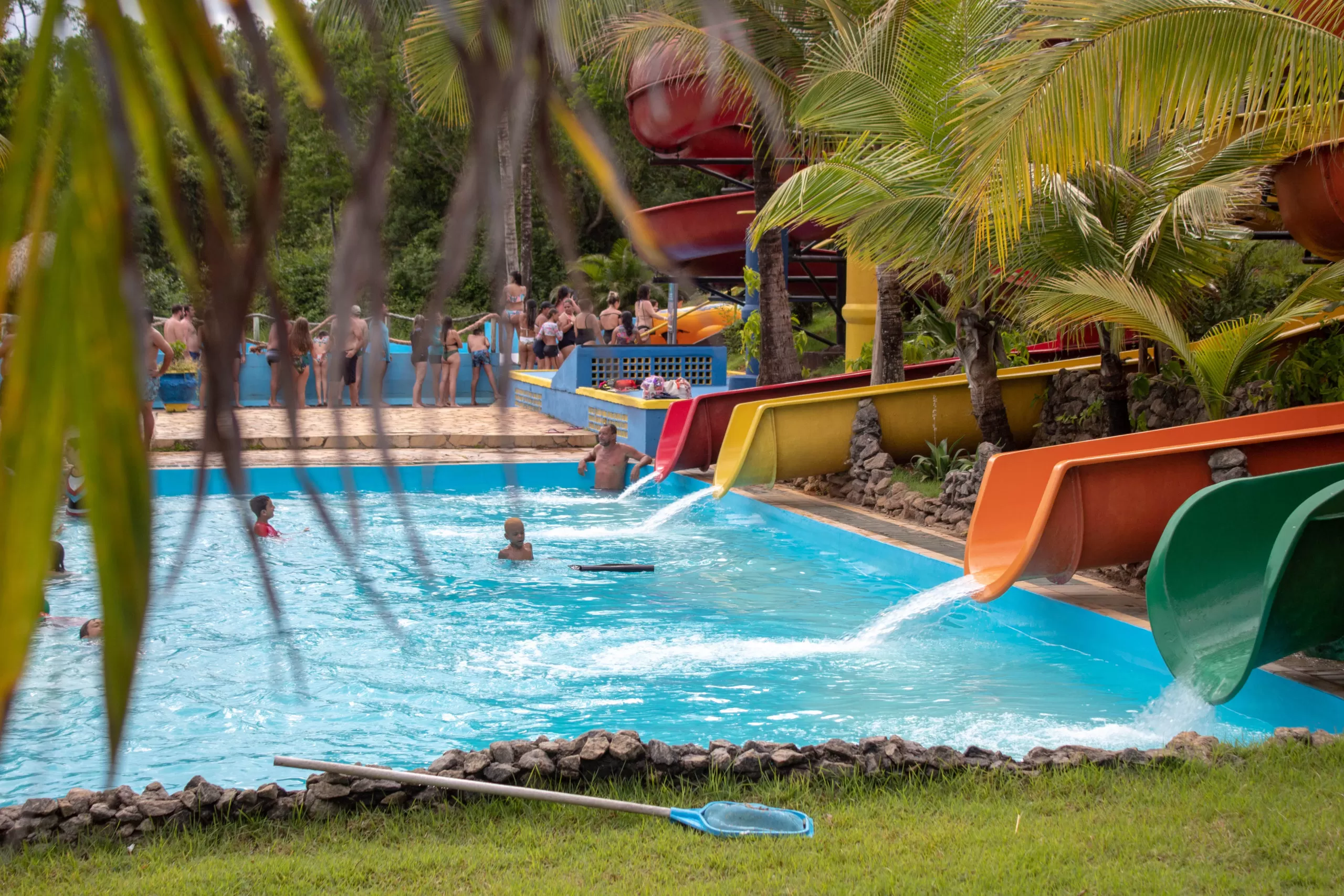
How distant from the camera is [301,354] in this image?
453mm

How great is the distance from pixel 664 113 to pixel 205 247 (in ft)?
1.38

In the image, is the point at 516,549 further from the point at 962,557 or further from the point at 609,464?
the point at 609,464

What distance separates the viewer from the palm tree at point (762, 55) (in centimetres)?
59

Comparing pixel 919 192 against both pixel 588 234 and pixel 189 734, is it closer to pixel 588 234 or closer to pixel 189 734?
pixel 189 734

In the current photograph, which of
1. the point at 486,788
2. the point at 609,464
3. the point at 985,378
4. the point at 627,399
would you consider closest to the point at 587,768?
the point at 486,788

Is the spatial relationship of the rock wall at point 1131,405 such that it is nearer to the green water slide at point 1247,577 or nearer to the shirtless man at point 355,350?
the green water slide at point 1247,577

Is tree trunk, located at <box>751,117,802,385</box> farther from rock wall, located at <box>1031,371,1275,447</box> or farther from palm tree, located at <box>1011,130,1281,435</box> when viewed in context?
palm tree, located at <box>1011,130,1281,435</box>

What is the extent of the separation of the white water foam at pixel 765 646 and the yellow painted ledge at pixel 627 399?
6691 mm

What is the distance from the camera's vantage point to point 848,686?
21.9 feet

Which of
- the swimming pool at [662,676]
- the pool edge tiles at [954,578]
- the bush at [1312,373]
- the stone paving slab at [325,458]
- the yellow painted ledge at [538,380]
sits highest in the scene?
the yellow painted ledge at [538,380]

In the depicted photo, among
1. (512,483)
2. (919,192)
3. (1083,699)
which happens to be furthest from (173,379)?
(919,192)

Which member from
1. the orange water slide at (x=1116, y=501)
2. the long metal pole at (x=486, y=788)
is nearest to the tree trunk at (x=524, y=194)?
the long metal pole at (x=486, y=788)

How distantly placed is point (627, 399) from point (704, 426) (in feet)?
10.1

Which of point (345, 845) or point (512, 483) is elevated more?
point (512, 483)
